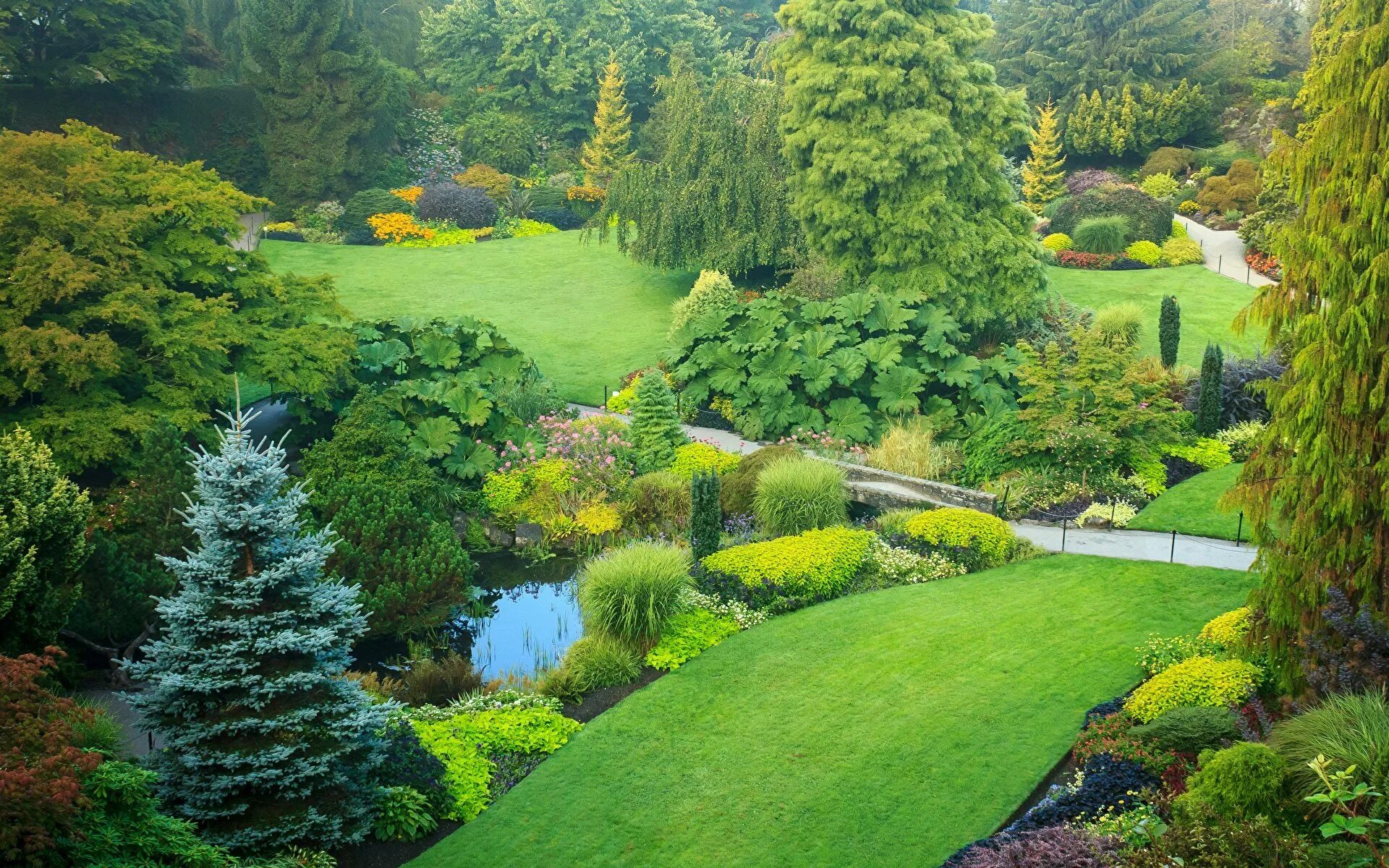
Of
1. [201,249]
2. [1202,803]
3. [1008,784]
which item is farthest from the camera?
[201,249]

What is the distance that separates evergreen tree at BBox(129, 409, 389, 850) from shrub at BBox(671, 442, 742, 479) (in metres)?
10.3

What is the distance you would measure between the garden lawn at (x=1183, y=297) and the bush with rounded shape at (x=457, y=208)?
16.7 m

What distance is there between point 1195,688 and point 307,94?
108ft

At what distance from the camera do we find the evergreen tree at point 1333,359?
388 inches

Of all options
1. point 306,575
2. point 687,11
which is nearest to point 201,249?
point 306,575

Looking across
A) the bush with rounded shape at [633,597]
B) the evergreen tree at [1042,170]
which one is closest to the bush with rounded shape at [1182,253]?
the evergreen tree at [1042,170]

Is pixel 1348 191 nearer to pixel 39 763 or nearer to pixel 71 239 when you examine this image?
pixel 39 763

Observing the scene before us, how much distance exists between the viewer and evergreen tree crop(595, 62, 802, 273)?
90.8ft

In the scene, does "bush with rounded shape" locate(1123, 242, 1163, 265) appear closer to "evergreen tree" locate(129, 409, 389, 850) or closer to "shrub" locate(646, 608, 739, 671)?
"shrub" locate(646, 608, 739, 671)

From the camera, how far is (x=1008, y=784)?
10914mm

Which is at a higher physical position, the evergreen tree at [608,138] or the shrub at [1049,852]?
the evergreen tree at [608,138]

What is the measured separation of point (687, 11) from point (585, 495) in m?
33.5

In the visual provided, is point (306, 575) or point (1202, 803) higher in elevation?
point (306, 575)

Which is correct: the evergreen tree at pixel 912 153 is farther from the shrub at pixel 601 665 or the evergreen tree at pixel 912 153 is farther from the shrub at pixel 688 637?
the shrub at pixel 601 665
